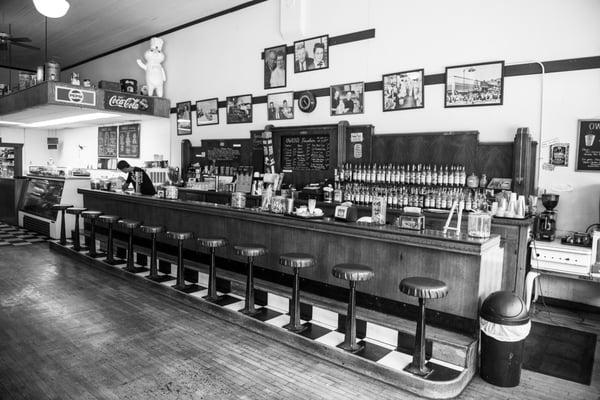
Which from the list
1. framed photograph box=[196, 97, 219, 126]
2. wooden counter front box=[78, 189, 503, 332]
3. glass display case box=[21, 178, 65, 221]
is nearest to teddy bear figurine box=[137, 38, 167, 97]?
framed photograph box=[196, 97, 219, 126]

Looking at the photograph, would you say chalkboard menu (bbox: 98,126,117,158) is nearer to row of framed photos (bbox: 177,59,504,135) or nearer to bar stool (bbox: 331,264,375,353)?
row of framed photos (bbox: 177,59,504,135)

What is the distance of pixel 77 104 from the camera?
8453 mm

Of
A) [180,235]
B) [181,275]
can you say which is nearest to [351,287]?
[180,235]

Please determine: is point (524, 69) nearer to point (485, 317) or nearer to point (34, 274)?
point (485, 317)

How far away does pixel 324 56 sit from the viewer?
695 centimetres

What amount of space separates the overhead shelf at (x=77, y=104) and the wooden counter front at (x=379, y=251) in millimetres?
4446

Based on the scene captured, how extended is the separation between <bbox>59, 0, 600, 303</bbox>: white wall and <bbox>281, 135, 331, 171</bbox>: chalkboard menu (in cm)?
34

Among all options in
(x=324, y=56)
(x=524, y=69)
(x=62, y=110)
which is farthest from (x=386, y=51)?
(x=62, y=110)

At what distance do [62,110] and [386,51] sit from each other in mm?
6745

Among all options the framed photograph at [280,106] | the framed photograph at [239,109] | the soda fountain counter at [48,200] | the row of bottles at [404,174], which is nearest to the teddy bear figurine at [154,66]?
the framed photograph at [239,109]

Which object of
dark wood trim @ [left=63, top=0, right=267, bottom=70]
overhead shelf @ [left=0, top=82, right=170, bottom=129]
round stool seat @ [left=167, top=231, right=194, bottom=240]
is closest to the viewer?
round stool seat @ [left=167, top=231, right=194, bottom=240]

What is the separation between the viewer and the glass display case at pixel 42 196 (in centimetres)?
894

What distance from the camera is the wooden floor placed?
3002mm

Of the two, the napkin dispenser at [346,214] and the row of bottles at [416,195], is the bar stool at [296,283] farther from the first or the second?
the row of bottles at [416,195]
